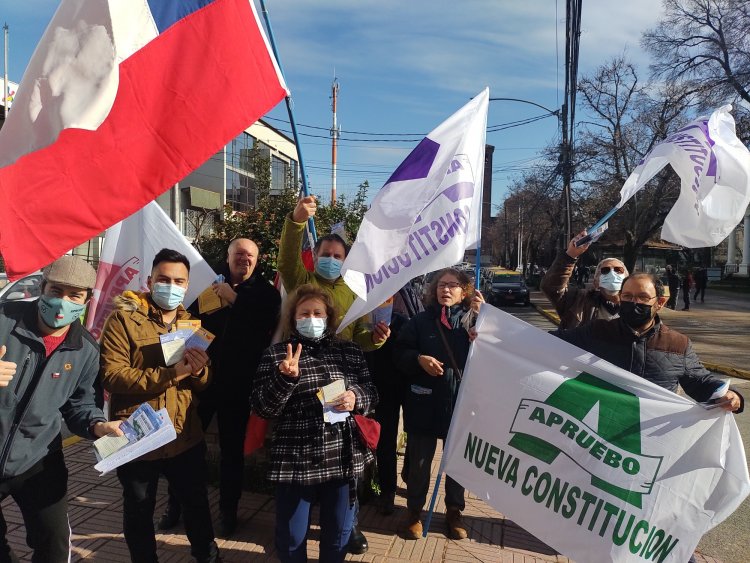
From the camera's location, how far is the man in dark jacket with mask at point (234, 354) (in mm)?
3627

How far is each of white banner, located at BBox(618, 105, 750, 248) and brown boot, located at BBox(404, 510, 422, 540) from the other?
2606 mm

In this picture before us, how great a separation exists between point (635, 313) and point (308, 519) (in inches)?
80.7

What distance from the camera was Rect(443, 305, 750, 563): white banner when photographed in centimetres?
274

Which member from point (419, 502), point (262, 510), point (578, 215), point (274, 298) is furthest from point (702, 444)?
point (578, 215)

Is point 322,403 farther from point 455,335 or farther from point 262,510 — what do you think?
point 262,510

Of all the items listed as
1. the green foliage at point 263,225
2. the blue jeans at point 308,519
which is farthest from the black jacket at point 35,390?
the green foliage at point 263,225

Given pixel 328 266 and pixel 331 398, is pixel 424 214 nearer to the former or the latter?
pixel 328 266

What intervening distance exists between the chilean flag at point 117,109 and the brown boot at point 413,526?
256 centimetres

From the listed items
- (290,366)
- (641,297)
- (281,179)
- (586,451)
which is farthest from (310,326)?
(281,179)

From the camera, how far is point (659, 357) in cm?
305

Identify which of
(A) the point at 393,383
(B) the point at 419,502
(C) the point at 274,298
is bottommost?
(B) the point at 419,502

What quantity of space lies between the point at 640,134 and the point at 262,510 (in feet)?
86.2

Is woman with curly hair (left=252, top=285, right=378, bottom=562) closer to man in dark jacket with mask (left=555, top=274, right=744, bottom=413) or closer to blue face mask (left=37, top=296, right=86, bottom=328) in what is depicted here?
blue face mask (left=37, top=296, right=86, bottom=328)

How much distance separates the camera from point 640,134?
25.5 m
